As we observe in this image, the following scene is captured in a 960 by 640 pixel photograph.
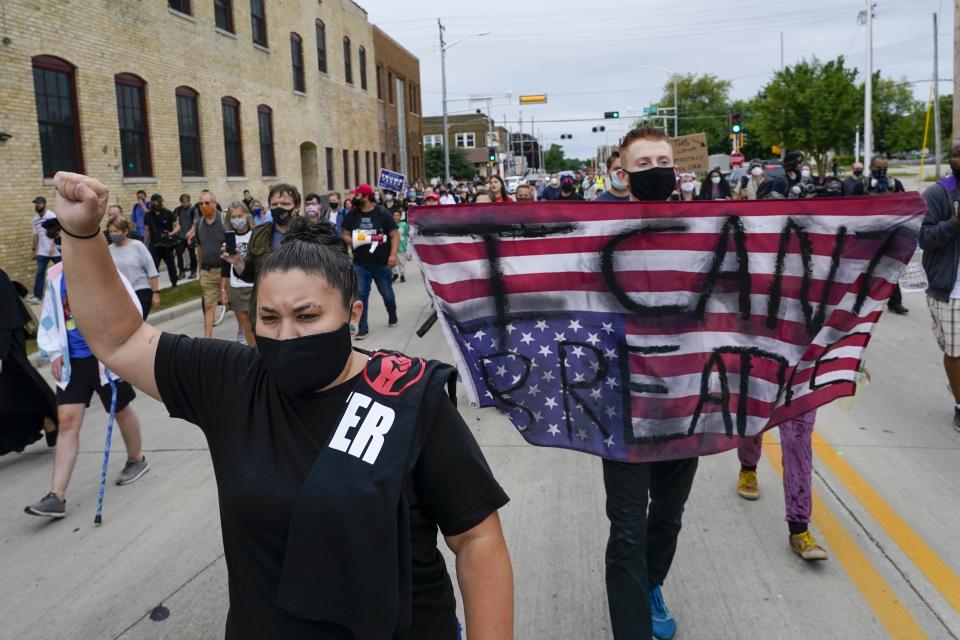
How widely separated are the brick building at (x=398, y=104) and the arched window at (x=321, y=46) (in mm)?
5871

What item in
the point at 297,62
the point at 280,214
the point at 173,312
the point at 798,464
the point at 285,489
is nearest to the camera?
the point at 285,489

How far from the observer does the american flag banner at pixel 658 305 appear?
3.10m

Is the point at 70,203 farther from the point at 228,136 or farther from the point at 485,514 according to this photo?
the point at 228,136

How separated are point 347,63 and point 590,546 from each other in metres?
35.4

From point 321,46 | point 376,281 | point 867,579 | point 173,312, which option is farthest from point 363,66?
point 867,579

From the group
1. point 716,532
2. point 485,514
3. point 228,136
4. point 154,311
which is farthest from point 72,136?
point 485,514

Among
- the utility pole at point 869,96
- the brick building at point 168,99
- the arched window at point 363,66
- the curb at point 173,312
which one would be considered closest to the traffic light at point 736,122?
the utility pole at point 869,96

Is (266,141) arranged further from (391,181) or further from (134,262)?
(134,262)

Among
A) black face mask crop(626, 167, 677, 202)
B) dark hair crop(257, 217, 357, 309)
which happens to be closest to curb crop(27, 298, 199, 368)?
black face mask crop(626, 167, 677, 202)

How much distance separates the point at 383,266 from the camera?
11000 mm

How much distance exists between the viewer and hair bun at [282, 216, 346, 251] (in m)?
2.15

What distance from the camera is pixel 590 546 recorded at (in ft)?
14.5

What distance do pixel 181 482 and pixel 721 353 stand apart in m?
4.03

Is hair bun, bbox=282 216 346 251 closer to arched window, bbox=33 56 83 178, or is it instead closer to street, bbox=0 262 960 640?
street, bbox=0 262 960 640
